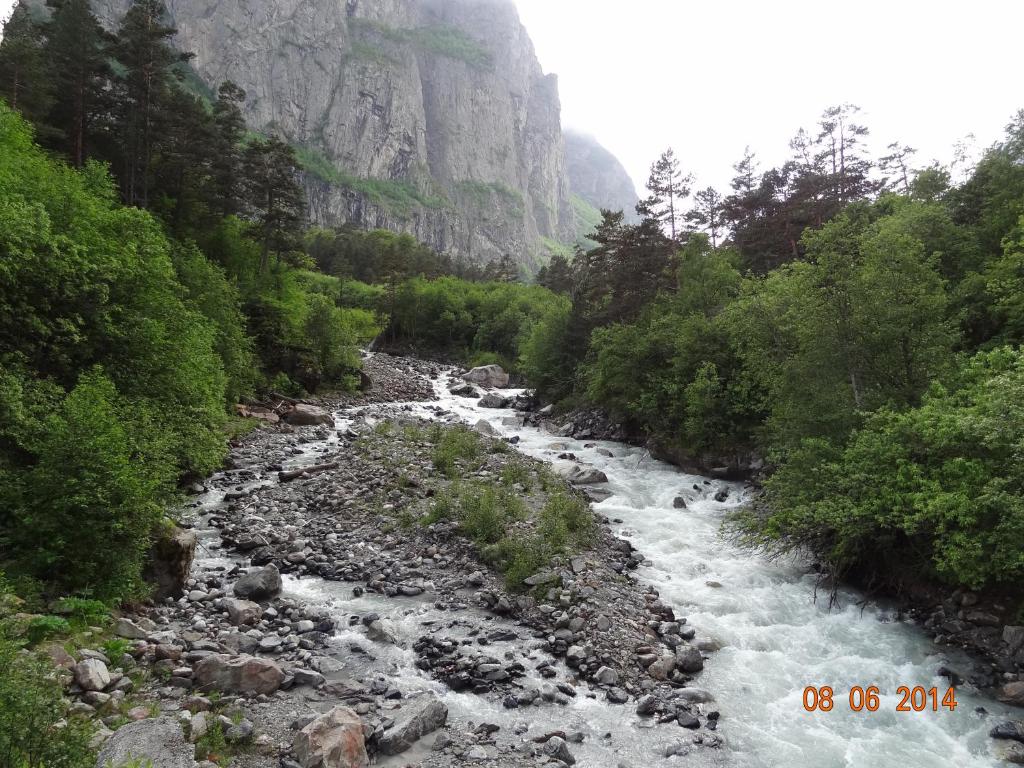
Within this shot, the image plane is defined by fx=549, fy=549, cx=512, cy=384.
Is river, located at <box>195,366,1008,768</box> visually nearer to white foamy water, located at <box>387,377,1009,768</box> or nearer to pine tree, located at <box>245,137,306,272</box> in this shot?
white foamy water, located at <box>387,377,1009,768</box>

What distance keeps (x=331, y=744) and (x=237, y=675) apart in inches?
89.8

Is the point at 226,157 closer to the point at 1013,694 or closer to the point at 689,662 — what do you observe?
the point at 689,662

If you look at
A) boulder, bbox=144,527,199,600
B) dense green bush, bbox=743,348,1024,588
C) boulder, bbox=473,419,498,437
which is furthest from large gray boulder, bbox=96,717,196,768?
boulder, bbox=473,419,498,437

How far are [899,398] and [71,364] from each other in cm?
2131

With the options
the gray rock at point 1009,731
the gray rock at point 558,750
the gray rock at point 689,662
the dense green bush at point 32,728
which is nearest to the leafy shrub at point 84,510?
the dense green bush at point 32,728

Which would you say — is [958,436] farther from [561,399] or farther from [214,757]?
→ [561,399]

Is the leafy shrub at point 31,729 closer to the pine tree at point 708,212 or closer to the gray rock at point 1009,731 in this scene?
the gray rock at point 1009,731

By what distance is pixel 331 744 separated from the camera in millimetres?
6953

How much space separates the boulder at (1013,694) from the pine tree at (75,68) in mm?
39662

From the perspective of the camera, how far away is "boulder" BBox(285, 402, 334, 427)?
29453mm

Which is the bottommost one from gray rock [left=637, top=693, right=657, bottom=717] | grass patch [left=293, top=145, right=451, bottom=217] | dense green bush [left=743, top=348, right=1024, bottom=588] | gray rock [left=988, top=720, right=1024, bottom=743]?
gray rock [left=637, top=693, right=657, bottom=717]

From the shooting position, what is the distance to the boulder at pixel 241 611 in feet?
33.8

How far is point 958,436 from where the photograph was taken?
11.4 m

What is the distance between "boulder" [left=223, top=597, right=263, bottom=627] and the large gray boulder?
3.77 m
